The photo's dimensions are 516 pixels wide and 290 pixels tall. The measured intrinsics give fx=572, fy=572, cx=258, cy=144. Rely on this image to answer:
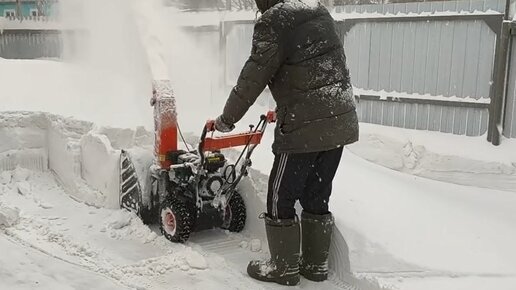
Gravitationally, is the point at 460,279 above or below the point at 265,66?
below

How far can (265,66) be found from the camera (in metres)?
3.46

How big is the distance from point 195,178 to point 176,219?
1.12 ft

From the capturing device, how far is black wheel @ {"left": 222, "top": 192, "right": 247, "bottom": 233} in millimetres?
4631

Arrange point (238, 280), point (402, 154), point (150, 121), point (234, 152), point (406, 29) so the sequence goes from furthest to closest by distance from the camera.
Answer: point (406, 29) < point (402, 154) < point (150, 121) < point (234, 152) < point (238, 280)

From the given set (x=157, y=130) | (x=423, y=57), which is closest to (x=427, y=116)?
(x=423, y=57)

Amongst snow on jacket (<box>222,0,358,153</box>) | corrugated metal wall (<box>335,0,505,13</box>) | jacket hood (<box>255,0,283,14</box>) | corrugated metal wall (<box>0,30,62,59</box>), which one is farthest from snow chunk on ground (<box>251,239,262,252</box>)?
corrugated metal wall (<box>0,30,62,59</box>)

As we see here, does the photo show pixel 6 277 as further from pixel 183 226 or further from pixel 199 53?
pixel 199 53

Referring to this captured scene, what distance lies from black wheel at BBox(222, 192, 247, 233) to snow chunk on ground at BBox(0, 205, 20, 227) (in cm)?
172

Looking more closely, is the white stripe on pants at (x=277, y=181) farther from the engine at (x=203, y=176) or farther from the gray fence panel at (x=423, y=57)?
the gray fence panel at (x=423, y=57)

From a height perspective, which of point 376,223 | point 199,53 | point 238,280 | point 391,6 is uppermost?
point 391,6

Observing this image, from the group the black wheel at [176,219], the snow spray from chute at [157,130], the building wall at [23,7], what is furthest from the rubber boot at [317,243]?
the building wall at [23,7]

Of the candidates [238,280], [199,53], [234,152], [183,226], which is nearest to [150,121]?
[234,152]

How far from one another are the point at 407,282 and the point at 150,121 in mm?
3584

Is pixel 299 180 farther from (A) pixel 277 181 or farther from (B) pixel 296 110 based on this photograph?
(B) pixel 296 110
